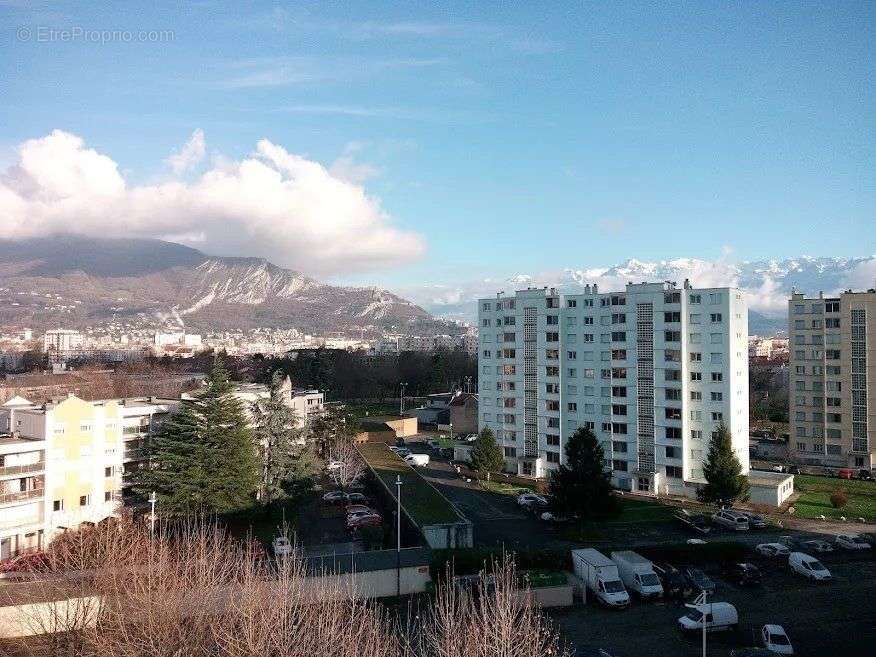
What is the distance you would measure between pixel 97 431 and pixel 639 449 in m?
26.0

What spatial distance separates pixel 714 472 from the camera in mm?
29062

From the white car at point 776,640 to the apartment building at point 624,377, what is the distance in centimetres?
1794

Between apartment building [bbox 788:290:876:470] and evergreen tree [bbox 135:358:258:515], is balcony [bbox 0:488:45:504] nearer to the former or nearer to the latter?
evergreen tree [bbox 135:358:258:515]

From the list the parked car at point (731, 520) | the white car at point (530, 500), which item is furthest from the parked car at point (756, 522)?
the white car at point (530, 500)

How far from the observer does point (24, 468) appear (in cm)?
2359

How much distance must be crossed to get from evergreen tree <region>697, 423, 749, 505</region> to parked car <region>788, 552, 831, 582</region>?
24.6ft

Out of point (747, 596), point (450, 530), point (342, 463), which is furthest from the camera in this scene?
point (342, 463)

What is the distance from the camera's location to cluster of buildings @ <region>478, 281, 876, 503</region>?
109 feet

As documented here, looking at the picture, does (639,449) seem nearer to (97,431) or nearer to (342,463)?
(342,463)

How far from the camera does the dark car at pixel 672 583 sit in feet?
61.6

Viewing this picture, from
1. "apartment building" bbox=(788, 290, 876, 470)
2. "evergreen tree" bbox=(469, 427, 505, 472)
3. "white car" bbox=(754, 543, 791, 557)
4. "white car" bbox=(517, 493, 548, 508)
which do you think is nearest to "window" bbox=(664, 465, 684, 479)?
"white car" bbox=(517, 493, 548, 508)

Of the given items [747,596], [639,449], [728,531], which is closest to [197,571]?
[747,596]

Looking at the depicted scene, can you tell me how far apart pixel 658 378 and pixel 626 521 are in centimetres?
903

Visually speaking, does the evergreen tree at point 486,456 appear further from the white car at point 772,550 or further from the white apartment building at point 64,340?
the white apartment building at point 64,340
